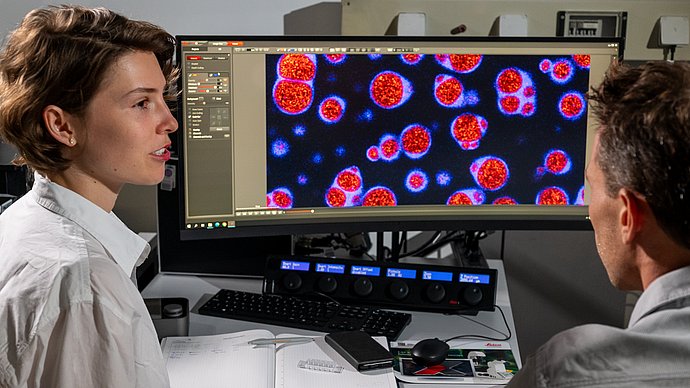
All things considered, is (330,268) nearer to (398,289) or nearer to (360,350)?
(398,289)

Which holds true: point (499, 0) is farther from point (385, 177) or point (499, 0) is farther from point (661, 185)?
point (661, 185)

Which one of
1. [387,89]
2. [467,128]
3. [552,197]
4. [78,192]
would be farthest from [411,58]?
[78,192]

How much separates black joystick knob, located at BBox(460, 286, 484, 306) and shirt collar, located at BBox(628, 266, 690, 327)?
84 centimetres

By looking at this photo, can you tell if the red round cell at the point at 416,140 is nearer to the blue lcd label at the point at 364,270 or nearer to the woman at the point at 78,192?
the blue lcd label at the point at 364,270

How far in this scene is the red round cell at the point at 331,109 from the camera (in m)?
1.82

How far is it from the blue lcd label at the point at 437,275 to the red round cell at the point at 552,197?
10.4 inches

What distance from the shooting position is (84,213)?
1255mm

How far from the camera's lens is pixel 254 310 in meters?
1.81

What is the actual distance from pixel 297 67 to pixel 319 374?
2.11ft

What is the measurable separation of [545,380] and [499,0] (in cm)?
146

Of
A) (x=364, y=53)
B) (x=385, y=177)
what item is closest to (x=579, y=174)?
(x=385, y=177)

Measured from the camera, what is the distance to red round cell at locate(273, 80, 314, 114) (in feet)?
5.92

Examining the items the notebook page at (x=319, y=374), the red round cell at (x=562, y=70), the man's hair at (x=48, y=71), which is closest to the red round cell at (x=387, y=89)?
the red round cell at (x=562, y=70)

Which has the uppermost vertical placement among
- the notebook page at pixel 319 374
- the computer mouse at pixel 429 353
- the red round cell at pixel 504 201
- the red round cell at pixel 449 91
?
the red round cell at pixel 449 91
